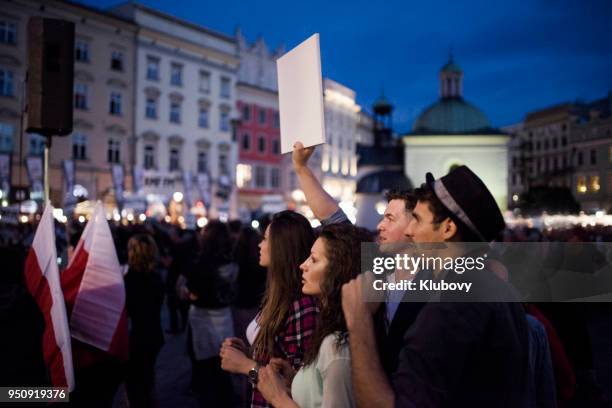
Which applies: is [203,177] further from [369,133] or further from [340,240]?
[369,133]

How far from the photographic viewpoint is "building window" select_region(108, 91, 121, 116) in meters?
37.8

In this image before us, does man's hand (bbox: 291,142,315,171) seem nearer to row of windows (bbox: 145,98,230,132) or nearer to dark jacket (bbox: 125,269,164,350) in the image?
dark jacket (bbox: 125,269,164,350)

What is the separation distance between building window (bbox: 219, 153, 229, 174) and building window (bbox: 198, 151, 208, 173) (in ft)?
5.46

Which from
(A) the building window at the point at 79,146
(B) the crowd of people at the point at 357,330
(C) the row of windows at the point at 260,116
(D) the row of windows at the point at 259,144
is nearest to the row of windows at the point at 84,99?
(A) the building window at the point at 79,146

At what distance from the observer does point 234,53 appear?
154 feet

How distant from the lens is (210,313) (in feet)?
19.7

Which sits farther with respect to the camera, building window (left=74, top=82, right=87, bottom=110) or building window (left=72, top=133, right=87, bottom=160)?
building window (left=74, top=82, right=87, bottom=110)

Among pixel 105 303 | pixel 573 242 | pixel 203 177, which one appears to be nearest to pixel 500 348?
pixel 105 303

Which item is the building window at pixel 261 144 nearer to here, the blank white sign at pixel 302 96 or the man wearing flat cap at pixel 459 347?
the blank white sign at pixel 302 96

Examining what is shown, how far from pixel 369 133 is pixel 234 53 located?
1464 inches

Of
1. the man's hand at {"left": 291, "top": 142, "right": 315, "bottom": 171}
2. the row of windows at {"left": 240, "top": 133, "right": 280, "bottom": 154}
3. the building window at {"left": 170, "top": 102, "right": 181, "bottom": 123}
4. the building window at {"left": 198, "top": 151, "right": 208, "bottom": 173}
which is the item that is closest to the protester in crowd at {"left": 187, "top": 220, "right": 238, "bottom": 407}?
the man's hand at {"left": 291, "top": 142, "right": 315, "bottom": 171}

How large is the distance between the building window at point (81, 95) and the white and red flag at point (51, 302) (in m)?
34.8

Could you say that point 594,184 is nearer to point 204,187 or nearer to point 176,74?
point 204,187

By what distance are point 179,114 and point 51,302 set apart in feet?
133
